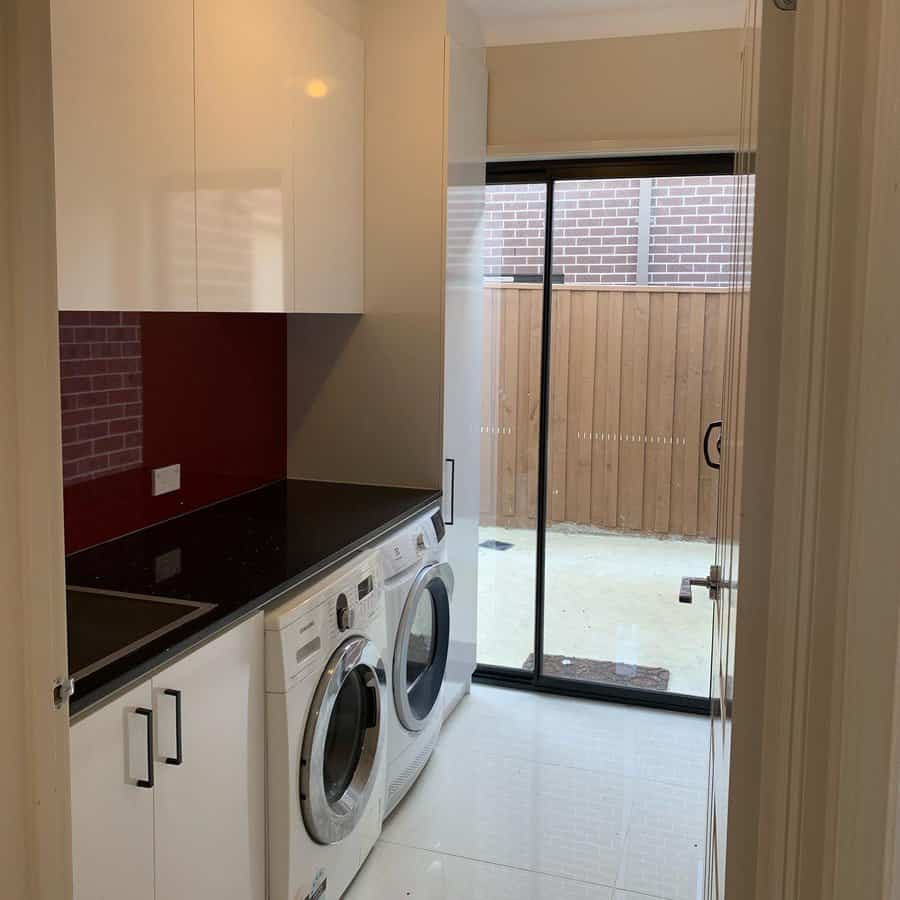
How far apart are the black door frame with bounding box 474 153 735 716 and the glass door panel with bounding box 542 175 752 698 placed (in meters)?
0.03

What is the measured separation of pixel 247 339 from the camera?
3283mm

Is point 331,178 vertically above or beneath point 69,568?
above

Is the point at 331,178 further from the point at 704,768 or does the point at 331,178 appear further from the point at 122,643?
the point at 704,768

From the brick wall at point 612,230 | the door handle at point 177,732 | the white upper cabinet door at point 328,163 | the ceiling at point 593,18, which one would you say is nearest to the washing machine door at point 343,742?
the door handle at point 177,732

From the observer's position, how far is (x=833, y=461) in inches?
23.5

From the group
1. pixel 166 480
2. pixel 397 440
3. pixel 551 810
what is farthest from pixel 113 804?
pixel 397 440

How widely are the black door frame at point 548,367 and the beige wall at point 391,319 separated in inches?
24.8

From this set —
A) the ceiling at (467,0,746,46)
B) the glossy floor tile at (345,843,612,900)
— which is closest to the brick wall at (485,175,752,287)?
the ceiling at (467,0,746,46)

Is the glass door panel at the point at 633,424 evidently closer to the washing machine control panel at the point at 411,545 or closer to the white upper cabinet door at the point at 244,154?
the washing machine control panel at the point at 411,545

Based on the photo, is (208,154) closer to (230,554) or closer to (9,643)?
(230,554)

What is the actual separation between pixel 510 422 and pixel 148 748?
8.11 ft

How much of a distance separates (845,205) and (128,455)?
2.32m

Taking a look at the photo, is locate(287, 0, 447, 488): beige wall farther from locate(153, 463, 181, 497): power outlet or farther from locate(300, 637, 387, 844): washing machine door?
locate(300, 637, 387, 844): washing machine door

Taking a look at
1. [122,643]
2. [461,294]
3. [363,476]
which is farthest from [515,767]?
[122,643]
